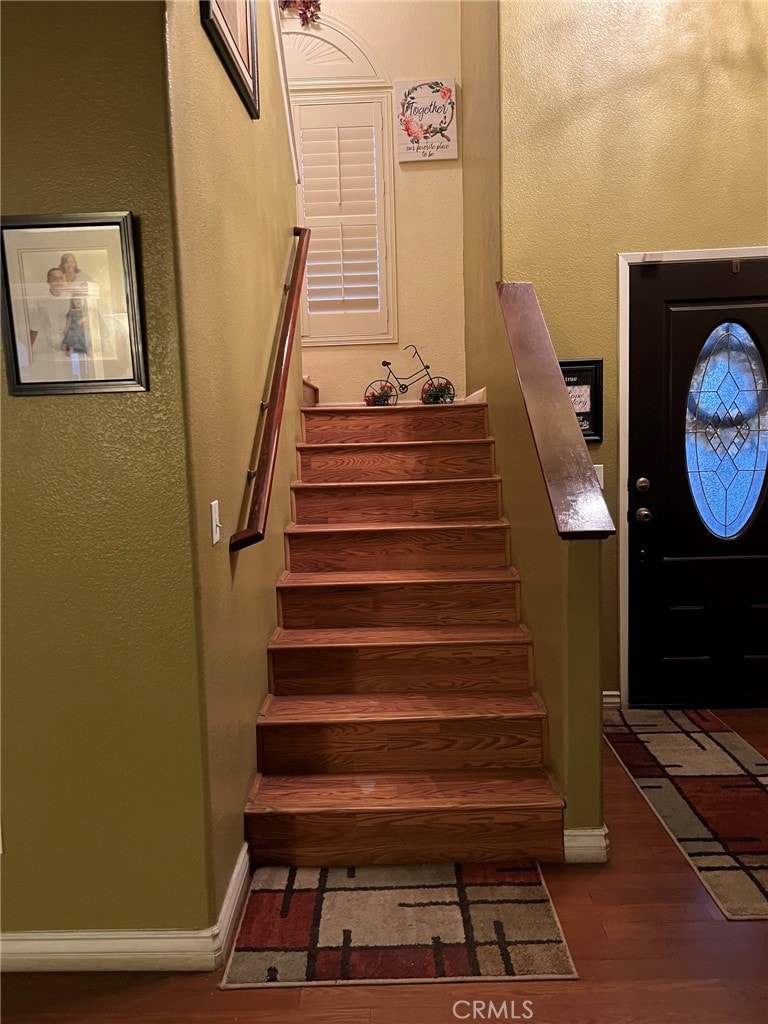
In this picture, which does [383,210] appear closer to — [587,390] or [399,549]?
[587,390]

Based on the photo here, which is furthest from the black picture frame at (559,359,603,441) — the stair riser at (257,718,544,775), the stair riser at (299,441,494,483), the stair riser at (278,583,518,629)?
the stair riser at (257,718,544,775)

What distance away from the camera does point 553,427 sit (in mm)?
2600

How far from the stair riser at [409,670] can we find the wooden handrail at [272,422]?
29.4 inches

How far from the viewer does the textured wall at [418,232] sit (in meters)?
4.94

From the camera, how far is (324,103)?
498 centimetres

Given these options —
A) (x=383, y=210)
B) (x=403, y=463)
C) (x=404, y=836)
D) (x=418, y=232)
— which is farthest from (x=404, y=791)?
(x=383, y=210)

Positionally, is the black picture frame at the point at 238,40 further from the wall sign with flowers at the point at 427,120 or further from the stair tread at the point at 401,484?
the wall sign with flowers at the point at 427,120

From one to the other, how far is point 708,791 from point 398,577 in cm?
145

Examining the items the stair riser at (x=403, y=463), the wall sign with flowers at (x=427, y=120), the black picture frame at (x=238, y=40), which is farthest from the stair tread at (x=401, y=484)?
the wall sign with flowers at (x=427, y=120)

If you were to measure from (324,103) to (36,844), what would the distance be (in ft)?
15.6

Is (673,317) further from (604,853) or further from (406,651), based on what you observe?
(604,853)

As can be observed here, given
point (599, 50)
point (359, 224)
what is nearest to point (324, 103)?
point (359, 224)

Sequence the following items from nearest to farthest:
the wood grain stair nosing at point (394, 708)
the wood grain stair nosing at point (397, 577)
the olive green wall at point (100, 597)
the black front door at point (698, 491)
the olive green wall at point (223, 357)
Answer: the olive green wall at point (100, 597) < the olive green wall at point (223, 357) < the wood grain stair nosing at point (394, 708) < the wood grain stair nosing at point (397, 577) < the black front door at point (698, 491)

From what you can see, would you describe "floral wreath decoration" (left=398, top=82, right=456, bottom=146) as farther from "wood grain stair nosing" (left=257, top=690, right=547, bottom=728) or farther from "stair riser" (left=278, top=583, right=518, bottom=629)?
"wood grain stair nosing" (left=257, top=690, right=547, bottom=728)
